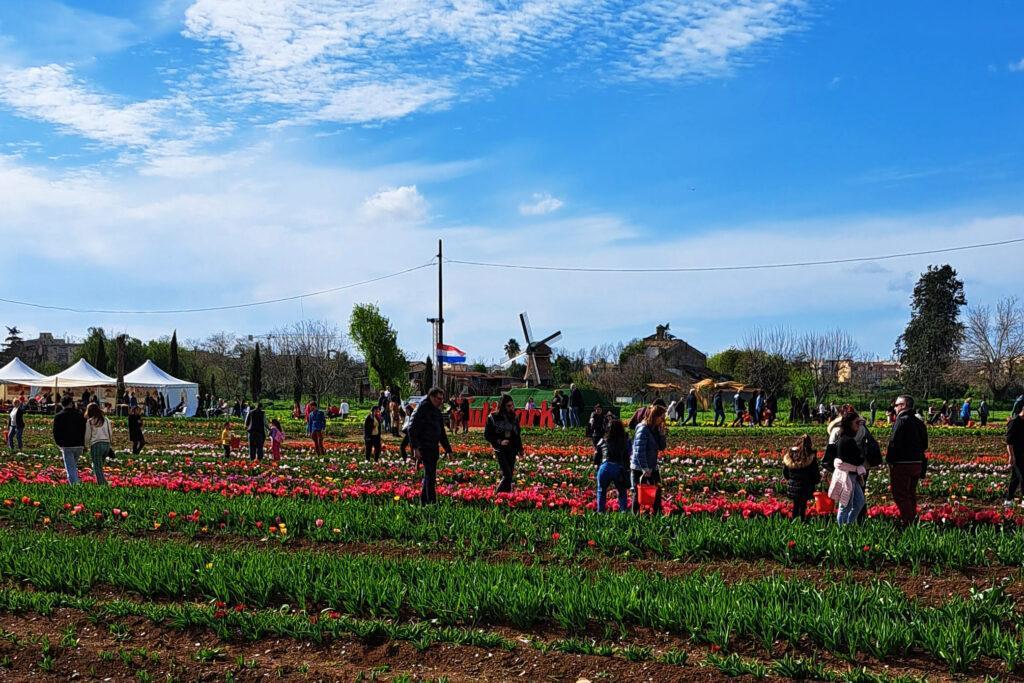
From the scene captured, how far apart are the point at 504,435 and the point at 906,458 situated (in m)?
6.02

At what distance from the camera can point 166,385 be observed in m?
53.4

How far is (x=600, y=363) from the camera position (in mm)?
90562

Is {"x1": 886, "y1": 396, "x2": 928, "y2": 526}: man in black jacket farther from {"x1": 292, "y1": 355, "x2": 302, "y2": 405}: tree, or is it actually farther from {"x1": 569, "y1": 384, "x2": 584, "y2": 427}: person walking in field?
{"x1": 292, "y1": 355, "x2": 302, "y2": 405}: tree

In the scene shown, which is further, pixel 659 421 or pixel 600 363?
pixel 600 363

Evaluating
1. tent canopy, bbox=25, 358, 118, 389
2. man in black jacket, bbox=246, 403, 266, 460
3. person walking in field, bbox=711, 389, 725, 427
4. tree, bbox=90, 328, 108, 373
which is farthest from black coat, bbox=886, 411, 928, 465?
tree, bbox=90, 328, 108, 373

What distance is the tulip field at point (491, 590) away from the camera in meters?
6.80

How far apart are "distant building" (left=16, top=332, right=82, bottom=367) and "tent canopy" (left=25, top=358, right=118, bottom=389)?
46.2 metres

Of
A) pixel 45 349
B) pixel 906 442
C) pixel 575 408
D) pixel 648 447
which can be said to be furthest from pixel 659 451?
pixel 45 349

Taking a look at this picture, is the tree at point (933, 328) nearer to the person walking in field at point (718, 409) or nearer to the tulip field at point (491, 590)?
the person walking in field at point (718, 409)

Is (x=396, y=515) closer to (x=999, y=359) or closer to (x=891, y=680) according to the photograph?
(x=891, y=680)

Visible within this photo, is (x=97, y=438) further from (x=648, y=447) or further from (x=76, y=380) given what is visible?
(x=76, y=380)

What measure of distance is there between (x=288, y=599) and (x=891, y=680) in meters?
4.67

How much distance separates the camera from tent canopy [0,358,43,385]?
5421cm

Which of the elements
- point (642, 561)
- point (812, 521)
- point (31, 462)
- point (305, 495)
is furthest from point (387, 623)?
point (31, 462)
